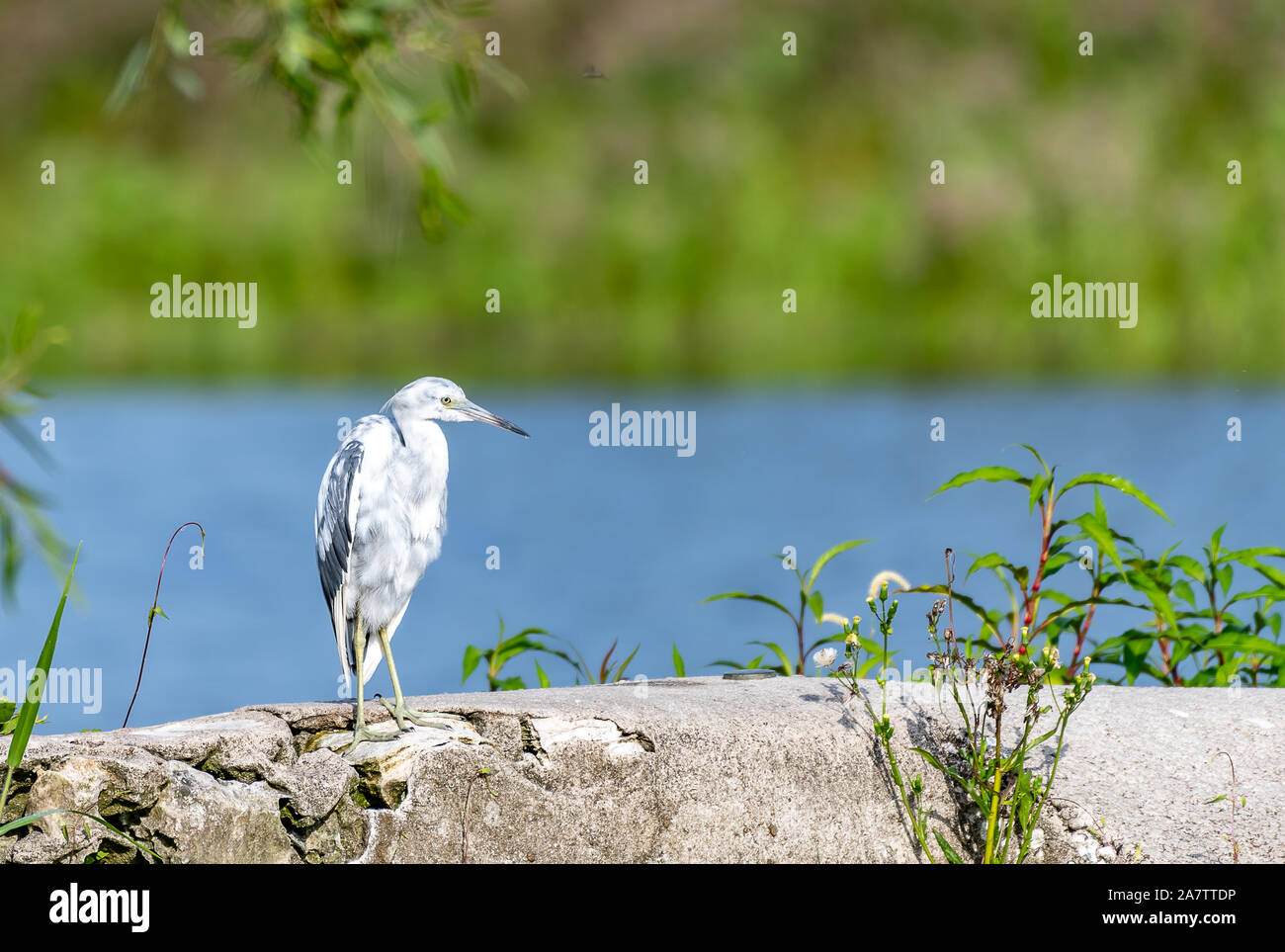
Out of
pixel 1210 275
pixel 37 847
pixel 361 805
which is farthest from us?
pixel 1210 275

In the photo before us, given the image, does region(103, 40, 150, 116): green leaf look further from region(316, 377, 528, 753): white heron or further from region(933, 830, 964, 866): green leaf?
region(933, 830, 964, 866): green leaf

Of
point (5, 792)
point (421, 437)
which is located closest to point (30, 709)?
point (5, 792)

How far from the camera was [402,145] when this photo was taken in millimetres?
1364

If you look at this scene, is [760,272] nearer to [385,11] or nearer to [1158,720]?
A: [1158,720]

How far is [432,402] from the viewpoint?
6.34 ft

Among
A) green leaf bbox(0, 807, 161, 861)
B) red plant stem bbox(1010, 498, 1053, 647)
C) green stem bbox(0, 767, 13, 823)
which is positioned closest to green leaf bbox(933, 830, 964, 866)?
red plant stem bbox(1010, 498, 1053, 647)

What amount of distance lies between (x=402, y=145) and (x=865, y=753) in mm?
1105

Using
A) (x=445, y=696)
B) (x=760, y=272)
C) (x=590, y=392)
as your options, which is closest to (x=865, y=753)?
(x=445, y=696)

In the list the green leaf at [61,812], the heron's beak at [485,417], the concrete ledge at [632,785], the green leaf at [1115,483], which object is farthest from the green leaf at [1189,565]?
the green leaf at [61,812]

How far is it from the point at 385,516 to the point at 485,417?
223mm

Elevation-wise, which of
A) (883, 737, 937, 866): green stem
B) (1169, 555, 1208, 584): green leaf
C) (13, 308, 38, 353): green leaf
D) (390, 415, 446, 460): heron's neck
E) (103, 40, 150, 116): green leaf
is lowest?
(883, 737, 937, 866): green stem

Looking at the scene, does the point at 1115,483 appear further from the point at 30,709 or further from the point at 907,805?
the point at 30,709

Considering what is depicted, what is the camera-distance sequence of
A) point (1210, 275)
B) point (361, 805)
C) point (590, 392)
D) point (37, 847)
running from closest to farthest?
1. point (37, 847)
2. point (361, 805)
3. point (590, 392)
4. point (1210, 275)

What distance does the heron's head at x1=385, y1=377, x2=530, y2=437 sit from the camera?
1.93 metres
